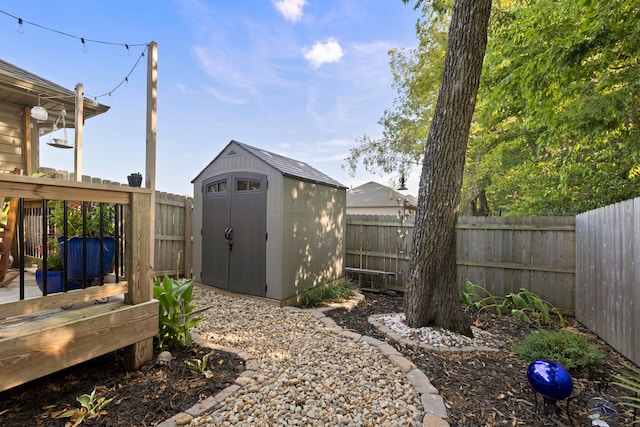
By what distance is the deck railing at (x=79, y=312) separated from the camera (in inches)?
67.3

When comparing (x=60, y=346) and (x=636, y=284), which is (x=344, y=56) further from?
(x=60, y=346)

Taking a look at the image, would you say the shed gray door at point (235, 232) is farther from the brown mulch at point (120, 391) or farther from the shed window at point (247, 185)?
the brown mulch at point (120, 391)

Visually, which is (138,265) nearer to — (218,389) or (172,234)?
(218,389)

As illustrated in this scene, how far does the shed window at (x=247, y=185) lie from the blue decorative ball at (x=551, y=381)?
3.96m

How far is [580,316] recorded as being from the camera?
4.41 metres

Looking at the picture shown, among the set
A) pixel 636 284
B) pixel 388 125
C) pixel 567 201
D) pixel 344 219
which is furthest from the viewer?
pixel 388 125

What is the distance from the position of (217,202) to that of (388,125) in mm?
7850

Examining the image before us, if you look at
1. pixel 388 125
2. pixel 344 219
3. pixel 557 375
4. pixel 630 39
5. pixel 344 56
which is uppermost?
pixel 344 56

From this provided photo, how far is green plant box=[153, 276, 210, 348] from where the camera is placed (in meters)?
2.58

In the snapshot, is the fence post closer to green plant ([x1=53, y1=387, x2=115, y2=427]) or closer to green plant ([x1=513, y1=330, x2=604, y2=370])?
green plant ([x1=53, y1=387, x2=115, y2=427])

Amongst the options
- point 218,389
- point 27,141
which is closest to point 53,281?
point 218,389

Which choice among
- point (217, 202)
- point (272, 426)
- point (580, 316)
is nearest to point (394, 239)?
point (580, 316)

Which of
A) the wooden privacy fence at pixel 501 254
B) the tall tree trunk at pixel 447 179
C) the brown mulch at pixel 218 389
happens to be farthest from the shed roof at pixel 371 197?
the brown mulch at pixel 218 389

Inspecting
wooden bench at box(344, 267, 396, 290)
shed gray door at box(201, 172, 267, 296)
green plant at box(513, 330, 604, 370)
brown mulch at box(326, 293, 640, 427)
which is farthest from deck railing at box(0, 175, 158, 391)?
wooden bench at box(344, 267, 396, 290)
